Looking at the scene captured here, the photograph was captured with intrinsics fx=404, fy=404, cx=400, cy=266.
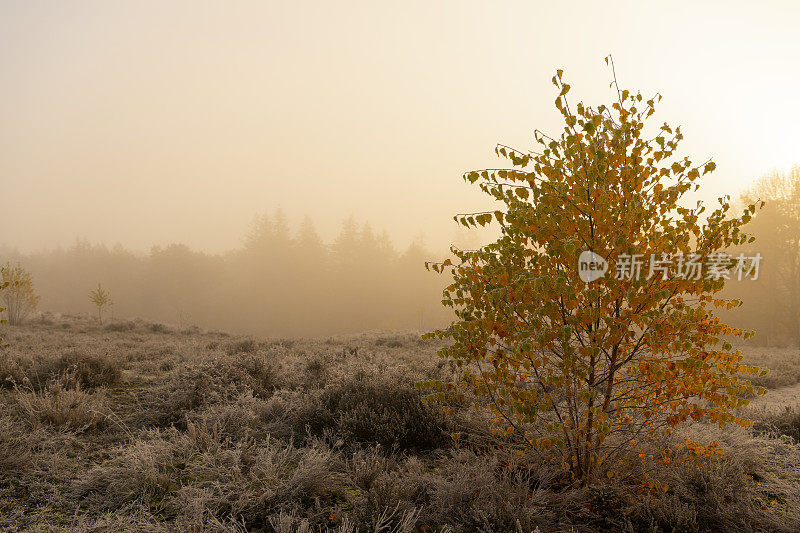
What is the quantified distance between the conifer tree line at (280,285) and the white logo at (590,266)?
4629 centimetres

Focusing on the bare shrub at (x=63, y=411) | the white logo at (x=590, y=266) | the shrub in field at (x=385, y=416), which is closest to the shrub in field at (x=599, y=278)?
the white logo at (x=590, y=266)

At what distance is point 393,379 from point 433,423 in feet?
3.61

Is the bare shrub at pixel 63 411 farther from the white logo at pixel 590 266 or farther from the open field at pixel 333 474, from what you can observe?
the white logo at pixel 590 266

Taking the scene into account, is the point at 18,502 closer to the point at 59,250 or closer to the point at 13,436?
the point at 13,436

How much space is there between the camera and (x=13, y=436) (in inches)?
172

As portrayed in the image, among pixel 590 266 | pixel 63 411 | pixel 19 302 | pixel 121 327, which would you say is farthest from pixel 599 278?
pixel 19 302

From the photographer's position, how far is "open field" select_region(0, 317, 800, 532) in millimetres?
3156

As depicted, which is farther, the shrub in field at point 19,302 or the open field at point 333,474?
the shrub in field at point 19,302

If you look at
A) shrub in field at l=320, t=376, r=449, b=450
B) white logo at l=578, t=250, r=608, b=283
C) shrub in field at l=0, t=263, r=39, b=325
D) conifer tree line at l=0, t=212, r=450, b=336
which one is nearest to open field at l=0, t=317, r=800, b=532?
shrub in field at l=320, t=376, r=449, b=450

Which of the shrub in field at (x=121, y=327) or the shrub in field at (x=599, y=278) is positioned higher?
the shrub in field at (x=599, y=278)

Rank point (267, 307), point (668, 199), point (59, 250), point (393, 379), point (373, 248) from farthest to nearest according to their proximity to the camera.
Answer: point (59, 250) → point (373, 248) → point (267, 307) → point (393, 379) → point (668, 199)

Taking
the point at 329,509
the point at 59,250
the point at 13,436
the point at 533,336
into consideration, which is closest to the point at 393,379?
the point at 329,509

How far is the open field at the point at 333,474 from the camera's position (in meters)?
3.16

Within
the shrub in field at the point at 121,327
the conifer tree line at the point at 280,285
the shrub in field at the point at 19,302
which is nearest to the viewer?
the shrub in field at the point at 121,327
